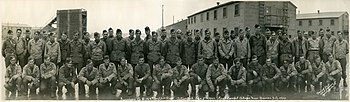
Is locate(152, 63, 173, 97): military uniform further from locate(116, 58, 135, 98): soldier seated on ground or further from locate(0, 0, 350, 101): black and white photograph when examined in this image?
locate(116, 58, 135, 98): soldier seated on ground

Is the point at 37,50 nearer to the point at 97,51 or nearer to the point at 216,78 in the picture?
the point at 97,51

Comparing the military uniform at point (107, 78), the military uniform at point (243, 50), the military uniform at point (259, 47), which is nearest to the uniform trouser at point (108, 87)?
the military uniform at point (107, 78)

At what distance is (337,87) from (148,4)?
1669mm

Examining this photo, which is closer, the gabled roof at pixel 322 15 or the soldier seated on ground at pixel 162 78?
the gabled roof at pixel 322 15

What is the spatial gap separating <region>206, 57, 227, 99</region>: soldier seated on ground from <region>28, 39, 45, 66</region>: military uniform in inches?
54.1

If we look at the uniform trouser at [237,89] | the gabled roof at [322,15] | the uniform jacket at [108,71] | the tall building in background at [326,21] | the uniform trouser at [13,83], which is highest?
the gabled roof at [322,15]

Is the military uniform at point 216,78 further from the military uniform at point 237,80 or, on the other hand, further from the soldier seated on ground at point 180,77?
the soldier seated on ground at point 180,77

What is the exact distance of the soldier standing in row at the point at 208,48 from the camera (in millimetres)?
3189

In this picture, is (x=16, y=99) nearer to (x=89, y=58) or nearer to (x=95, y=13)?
(x=89, y=58)

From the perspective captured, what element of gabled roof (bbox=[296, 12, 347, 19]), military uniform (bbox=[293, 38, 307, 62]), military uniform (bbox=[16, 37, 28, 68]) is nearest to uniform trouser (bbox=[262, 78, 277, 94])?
military uniform (bbox=[293, 38, 307, 62])

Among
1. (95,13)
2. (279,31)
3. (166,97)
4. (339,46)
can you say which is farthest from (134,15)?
(339,46)

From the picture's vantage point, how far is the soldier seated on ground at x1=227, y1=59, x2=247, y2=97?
3191 millimetres

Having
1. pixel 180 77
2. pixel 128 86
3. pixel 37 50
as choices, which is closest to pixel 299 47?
pixel 180 77

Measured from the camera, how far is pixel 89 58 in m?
3.22
